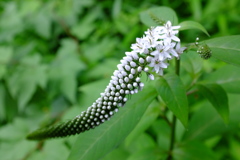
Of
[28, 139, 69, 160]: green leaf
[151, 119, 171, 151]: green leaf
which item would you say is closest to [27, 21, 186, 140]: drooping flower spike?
[151, 119, 171, 151]: green leaf

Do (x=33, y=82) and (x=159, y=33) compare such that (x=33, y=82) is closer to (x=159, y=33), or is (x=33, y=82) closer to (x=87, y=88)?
(x=87, y=88)

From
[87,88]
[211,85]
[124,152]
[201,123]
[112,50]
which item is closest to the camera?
[211,85]

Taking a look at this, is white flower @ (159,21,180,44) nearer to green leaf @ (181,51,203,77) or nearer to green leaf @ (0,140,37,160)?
green leaf @ (181,51,203,77)

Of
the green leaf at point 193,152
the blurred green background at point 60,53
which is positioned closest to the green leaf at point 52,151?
the blurred green background at point 60,53

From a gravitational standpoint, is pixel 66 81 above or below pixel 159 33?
above

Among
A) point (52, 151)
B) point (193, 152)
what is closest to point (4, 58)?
point (52, 151)

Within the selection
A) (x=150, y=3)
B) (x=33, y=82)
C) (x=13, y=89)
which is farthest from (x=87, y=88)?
(x=150, y=3)

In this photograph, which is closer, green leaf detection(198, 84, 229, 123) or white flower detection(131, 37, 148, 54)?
white flower detection(131, 37, 148, 54)
